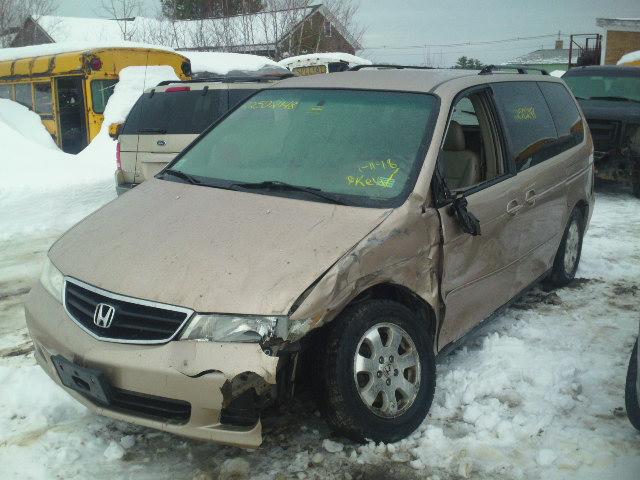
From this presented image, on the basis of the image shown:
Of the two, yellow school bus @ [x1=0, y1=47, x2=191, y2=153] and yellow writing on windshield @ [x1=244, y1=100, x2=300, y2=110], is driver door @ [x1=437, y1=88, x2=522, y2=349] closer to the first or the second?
yellow writing on windshield @ [x1=244, y1=100, x2=300, y2=110]

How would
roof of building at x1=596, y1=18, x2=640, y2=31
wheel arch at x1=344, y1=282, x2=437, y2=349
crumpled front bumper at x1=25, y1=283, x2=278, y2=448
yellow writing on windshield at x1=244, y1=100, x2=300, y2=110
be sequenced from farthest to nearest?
roof of building at x1=596, y1=18, x2=640, y2=31
yellow writing on windshield at x1=244, y1=100, x2=300, y2=110
wheel arch at x1=344, y1=282, x2=437, y2=349
crumpled front bumper at x1=25, y1=283, x2=278, y2=448

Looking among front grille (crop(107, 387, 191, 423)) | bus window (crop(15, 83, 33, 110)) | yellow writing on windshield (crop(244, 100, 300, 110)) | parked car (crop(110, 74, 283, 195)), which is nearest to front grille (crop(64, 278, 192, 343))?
front grille (crop(107, 387, 191, 423))

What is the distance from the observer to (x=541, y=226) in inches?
180

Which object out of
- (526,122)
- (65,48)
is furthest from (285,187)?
(65,48)

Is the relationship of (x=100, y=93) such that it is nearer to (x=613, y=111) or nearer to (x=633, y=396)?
(x=613, y=111)

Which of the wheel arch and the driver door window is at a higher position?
the driver door window

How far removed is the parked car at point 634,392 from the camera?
9.67ft

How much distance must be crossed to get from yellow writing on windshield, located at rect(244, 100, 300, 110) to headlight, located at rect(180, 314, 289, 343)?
1.82 m

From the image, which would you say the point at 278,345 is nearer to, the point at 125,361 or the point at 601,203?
the point at 125,361

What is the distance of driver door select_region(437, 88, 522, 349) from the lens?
3510mm

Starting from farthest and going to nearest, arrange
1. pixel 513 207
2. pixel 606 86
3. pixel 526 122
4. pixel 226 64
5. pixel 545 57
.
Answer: pixel 545 57 < pixel 226 64 < pixel 606 86 < pixel 526 122 < pixel 513 207

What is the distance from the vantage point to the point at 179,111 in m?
7.65

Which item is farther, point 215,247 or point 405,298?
point 405,298

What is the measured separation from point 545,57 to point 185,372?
6110cm
